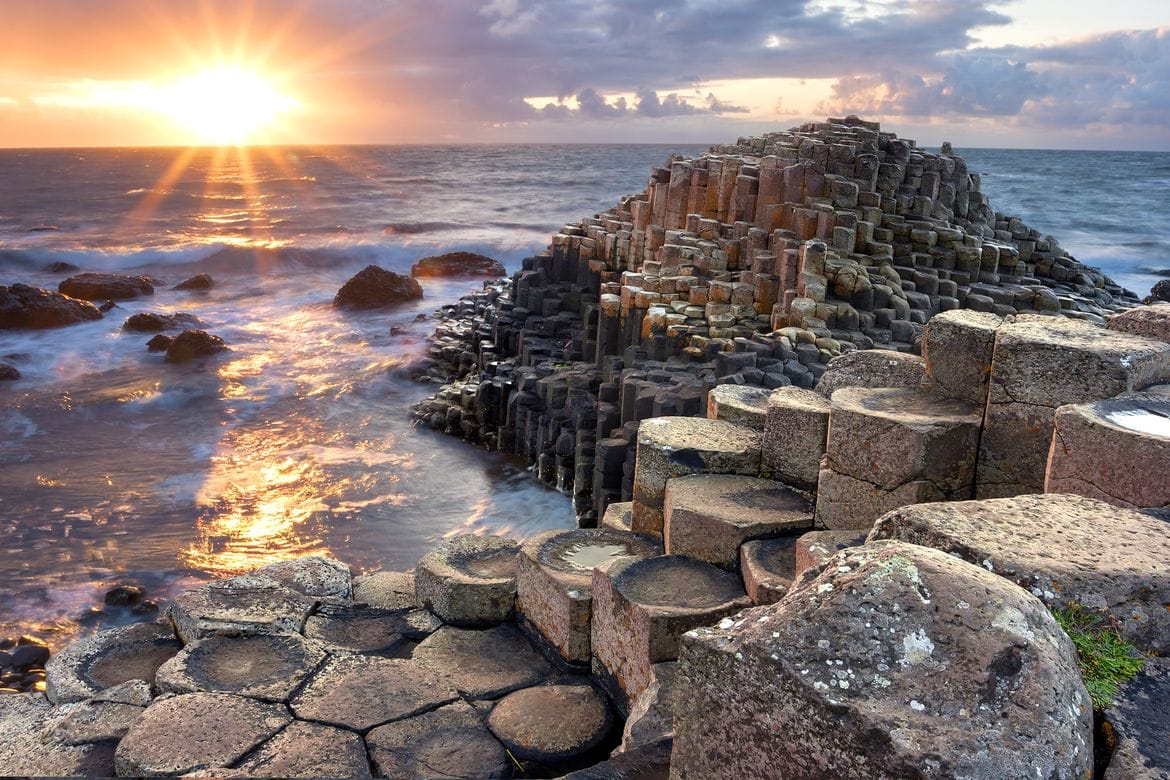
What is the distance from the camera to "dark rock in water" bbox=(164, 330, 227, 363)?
1883 centimetres

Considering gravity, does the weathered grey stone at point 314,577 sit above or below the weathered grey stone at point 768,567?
below

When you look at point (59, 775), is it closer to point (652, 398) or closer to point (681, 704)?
point (681, 704)

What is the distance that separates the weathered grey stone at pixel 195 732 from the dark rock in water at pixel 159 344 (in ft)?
54.8

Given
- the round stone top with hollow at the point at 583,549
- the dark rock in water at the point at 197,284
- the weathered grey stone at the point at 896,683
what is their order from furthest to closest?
the dark rock in water at the point at 197,284 < the round stone top with hollow at the point at 583,549 < the weathered grey stone at the point at 896,683

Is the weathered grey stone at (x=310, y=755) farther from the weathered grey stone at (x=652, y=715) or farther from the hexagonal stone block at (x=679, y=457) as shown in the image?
the hexagonal stone block at (x=679, y=457)

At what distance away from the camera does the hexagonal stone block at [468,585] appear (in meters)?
5.73

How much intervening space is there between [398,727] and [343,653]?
0.89m

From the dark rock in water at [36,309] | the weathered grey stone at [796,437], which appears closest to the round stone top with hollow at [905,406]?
the weathered grey stone at [796,437]

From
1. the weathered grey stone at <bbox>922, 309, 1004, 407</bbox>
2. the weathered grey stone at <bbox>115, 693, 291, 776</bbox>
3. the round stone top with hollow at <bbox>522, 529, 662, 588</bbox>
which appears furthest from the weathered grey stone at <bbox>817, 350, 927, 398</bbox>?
the weathered grey stone at <bbox>115, 693, 291, 776</bbox>

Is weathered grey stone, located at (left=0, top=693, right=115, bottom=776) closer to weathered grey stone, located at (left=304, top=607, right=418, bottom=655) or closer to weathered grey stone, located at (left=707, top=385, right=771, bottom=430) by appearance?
weathered grey stone, located at (left=304, top=607, right=418, bottom=655)

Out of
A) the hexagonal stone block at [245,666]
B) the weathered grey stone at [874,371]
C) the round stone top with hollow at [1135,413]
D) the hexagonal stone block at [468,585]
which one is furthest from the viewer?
the hexagonal stone block at [468,585]

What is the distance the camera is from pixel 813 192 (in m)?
14.0

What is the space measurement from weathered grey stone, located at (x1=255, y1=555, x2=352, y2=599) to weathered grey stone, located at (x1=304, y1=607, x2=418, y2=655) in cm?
33

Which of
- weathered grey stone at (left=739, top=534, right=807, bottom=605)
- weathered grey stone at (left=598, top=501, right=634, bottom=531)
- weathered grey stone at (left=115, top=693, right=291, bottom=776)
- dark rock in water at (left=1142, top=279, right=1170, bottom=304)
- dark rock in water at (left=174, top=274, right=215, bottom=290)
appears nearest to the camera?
weathered grey stone at (left=115, top=693, right=291, bottom=776)
